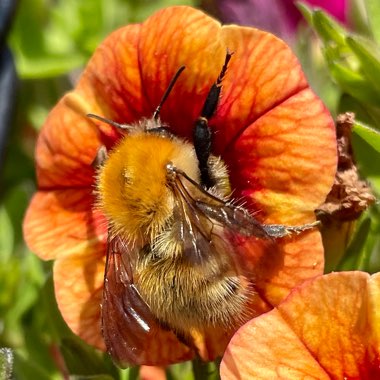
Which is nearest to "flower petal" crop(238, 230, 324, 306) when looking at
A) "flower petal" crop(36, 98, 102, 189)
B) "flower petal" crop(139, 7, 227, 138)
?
"flower petal" crop(139, 7, 227, 138)

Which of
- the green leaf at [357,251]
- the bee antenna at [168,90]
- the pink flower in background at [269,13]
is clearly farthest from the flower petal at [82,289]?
the pink flower in background at [269,13]

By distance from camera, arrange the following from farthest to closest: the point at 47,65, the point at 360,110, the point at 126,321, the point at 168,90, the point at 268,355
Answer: the point at 47,65, the point at 360,110, the point at 168,90, the point at 126,321, the point at 268,355

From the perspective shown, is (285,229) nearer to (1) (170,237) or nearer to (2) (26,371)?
(1) (170,237)

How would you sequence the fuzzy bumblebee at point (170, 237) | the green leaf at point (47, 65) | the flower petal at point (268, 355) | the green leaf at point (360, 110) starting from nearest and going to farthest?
the flower petal at point (268, 355)
the fuzzy bumblebee at point (170, 237)
the green leaf at point (360, 110)
the green leaf at point (47, 65)

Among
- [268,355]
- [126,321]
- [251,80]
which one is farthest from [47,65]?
[268,355]

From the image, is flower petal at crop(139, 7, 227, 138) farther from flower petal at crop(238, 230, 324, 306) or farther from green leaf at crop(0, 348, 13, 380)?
green leaf at crop(0, 348, 13, 380)

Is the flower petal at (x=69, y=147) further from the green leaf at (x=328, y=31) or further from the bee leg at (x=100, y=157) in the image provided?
the green leaf at (x=328, y=31)
